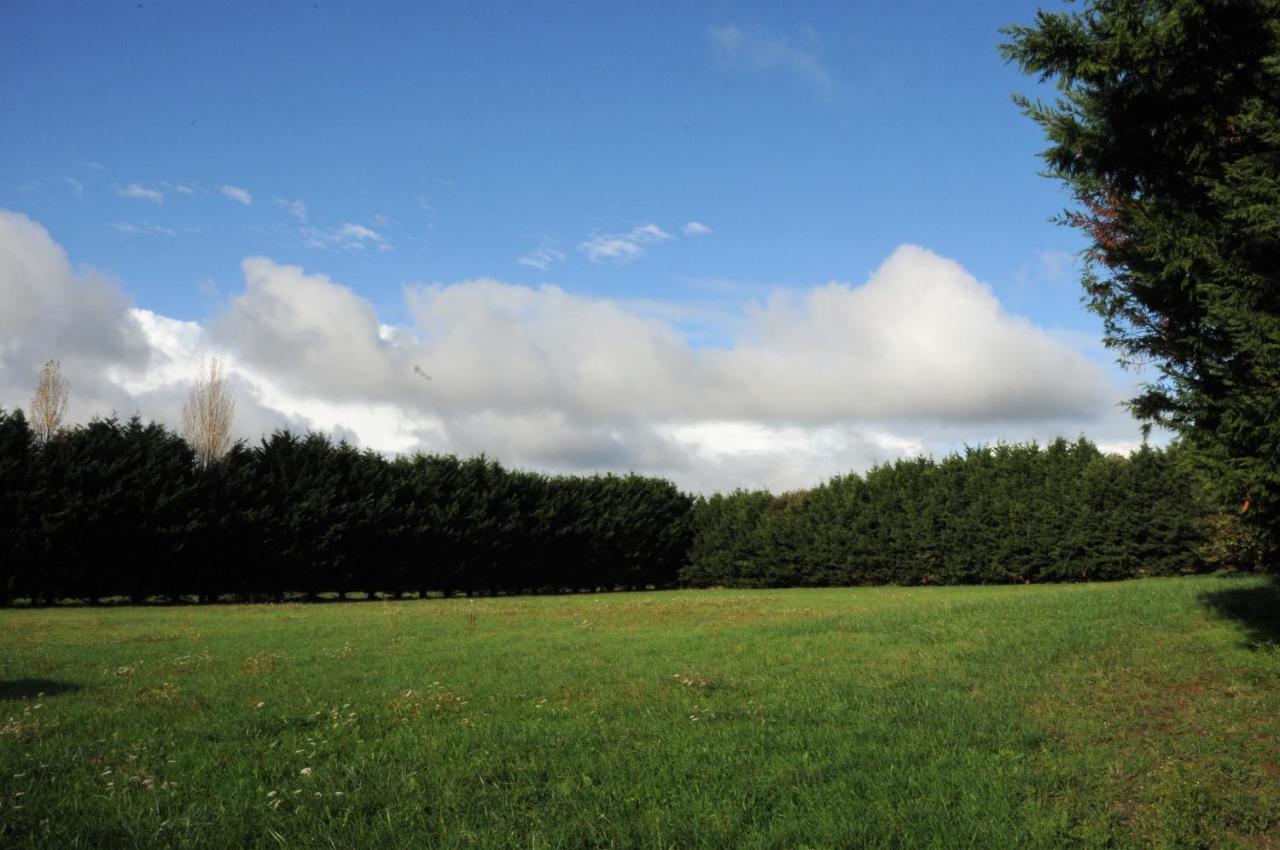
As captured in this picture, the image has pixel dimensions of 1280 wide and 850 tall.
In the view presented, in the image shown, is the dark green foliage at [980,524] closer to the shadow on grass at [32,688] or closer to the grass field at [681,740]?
the grass field at [681,740]

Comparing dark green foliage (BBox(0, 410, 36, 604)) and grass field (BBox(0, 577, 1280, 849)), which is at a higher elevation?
dark green foliage (BBox(0, 410, 36, 604))

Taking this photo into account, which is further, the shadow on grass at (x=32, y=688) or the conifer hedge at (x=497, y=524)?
the conifer hedge at (x=497, y=524)

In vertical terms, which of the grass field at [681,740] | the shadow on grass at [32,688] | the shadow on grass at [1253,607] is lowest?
the grass field at [681,740]

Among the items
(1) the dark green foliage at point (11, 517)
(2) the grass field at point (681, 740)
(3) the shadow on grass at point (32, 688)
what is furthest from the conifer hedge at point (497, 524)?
(3) the shadow on grass at point (32, 688)

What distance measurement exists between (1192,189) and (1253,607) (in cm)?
748

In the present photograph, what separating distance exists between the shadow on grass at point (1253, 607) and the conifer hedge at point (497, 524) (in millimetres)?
6537

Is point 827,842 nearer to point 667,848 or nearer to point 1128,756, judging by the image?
point 667,848

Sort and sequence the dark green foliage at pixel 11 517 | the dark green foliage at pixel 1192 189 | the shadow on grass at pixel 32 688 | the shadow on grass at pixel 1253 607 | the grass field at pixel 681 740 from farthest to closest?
the dark green foliage at pixel 11 517
the shadow on grass at pixel 1253 607
the shadow on grass at pixel 32 688
the dark green foliage at pixel 1192 189
the grass field at pixel 681 740

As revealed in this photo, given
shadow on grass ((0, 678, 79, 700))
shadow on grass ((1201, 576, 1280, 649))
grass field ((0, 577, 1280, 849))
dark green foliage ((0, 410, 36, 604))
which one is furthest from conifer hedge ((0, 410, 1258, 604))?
shadow on grass ((0, 678, 79, 700))

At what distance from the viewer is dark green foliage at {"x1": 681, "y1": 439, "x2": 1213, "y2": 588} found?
29.1 m

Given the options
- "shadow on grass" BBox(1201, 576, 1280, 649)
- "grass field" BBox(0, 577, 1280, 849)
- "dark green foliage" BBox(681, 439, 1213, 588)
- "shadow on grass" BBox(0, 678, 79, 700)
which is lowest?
"grass field" BBox(0, 577, 1280, 849)

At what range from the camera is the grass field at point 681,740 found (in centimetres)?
557

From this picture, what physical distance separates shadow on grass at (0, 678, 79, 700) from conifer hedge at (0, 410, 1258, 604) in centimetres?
1965

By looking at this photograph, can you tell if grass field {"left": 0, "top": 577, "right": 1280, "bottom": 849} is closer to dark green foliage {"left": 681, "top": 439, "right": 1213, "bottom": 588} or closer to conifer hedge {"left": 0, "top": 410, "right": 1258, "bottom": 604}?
conifer hedge {"left": 0, "top": 410, "right": 1258, "bottom": 604}
